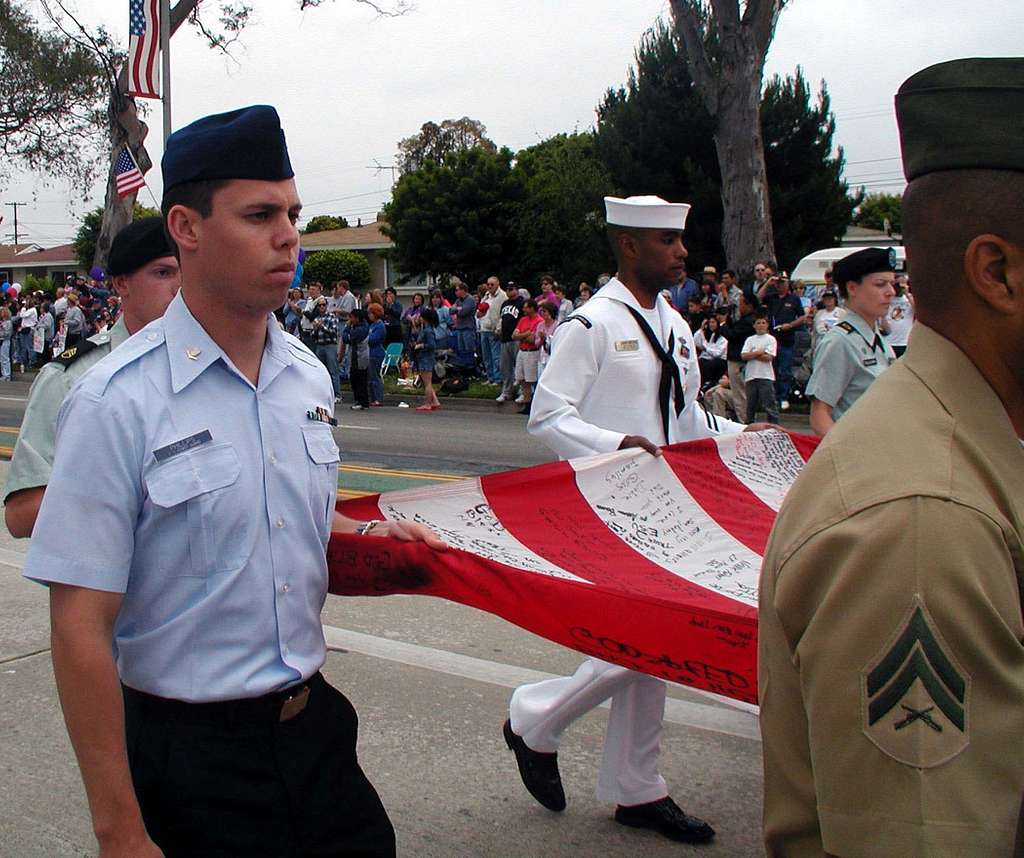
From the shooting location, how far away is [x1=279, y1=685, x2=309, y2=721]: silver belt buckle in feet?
7.00

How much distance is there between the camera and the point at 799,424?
16422 millimetres

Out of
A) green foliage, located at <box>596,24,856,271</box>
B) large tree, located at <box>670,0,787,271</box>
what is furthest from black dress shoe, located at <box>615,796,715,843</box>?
green foliage, located at <box>596,24,856,271</box>

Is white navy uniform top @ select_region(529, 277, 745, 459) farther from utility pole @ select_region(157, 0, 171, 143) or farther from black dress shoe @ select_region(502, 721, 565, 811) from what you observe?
utility pole @ select_region(157, 0, 171, 143)

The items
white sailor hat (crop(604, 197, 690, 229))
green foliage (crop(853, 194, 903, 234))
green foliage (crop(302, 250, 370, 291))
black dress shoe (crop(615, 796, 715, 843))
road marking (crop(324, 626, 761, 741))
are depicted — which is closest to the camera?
black dress shoe (crop(615, 796, 715, 843))

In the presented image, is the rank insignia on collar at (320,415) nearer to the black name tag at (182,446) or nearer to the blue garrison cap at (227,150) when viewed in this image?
the black name tag at (182,446)

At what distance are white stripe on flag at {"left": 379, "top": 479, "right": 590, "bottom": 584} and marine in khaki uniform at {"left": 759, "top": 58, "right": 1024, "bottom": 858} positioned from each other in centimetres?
192

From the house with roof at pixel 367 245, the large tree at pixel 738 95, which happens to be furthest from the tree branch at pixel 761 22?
→ the house with roof at pixel 367 245

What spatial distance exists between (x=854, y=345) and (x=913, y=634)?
3.90m

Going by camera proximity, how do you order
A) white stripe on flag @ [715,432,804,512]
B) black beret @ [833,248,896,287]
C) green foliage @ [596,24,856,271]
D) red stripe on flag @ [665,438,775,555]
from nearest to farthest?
red stripe on flag @ [665,438,775,555]
white stripe on flag @ [715,432,804,512]
black beret @ [833,248,896,287]
green foliage @ [596,24,856,271]

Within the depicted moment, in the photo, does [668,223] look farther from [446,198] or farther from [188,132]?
[446,198]

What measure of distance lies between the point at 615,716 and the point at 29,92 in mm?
37410

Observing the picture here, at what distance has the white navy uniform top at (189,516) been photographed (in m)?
1.93

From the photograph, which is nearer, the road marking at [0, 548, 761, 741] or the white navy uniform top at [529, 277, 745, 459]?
the white navy uniform top at [529, 277, 745, 459]

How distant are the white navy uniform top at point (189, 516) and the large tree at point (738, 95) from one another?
63.7 ft
